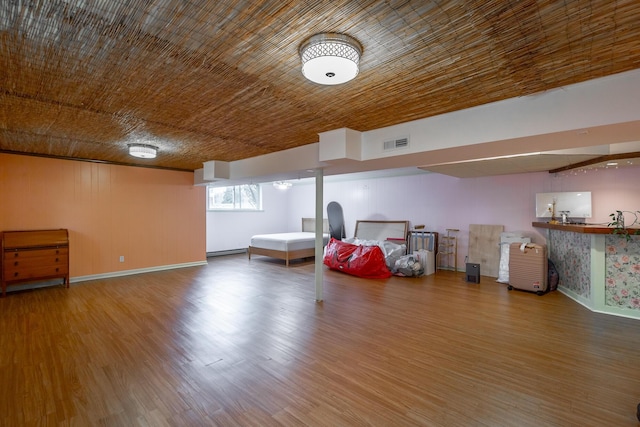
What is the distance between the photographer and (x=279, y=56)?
1.84 m

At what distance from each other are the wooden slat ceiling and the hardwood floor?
233cm

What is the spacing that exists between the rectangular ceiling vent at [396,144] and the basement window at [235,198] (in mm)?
6624

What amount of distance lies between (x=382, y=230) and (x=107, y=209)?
20.5 ft

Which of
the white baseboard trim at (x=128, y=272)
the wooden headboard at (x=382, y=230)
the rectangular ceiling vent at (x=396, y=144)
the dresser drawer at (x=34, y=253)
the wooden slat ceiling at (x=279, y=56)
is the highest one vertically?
the wooden slat ceiling at (x=279, y=56)

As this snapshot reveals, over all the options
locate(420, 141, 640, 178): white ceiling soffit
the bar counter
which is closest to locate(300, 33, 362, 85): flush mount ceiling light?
locate(420, 141, 640, 178): white ceiling soffit

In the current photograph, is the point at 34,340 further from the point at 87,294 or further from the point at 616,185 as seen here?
the point at 616,185

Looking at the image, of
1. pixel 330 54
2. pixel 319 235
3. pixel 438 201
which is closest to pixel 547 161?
pixel 438 201

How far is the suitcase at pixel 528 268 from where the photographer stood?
15.5ft

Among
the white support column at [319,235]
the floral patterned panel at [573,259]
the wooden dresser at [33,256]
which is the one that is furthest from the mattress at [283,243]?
the floral patterned panel at [573,259]

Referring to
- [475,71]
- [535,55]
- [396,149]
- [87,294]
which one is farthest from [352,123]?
[87,294]

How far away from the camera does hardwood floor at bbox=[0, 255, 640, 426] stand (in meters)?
1.97

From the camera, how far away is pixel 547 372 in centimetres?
244

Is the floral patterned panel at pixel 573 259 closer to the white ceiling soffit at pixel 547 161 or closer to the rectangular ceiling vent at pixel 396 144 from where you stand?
the white ceiling soffit at pixel 547 161

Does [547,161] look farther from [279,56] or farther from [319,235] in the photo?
[279,56]
